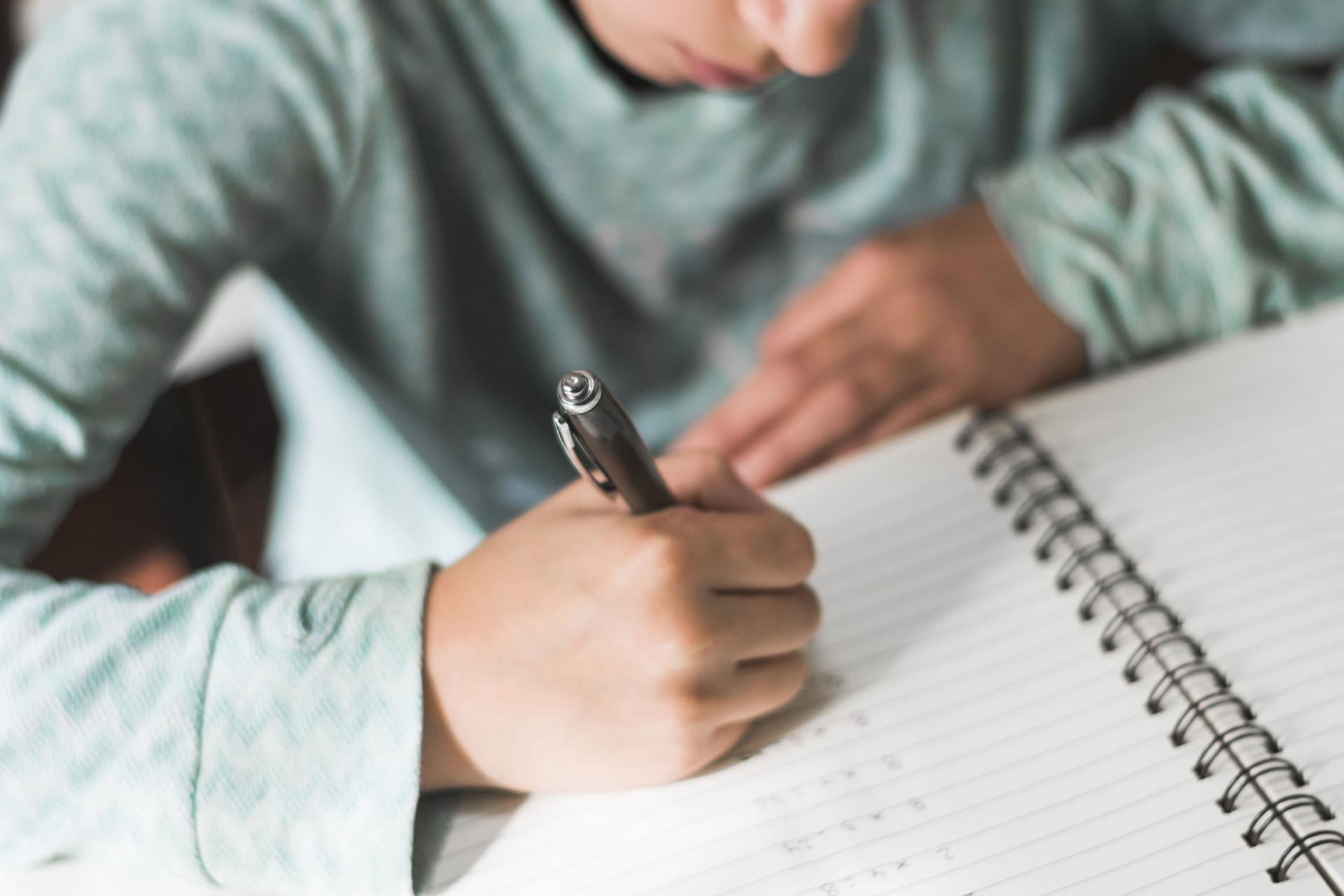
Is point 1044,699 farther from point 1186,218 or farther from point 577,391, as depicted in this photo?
point 1186,218

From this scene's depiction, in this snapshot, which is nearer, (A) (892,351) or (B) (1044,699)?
(B) (1044,699)

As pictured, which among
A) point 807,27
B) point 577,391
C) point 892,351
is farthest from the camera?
point 892,351

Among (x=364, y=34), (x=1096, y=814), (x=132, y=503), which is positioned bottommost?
(x=1096, y=814)

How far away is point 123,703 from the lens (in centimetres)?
41

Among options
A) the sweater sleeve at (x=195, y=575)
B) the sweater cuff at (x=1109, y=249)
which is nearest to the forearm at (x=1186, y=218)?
the sweater cuff at (x=1109, y=249)

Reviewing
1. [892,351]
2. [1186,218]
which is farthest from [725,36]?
[1186,218]

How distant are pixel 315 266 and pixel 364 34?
0.49 ft

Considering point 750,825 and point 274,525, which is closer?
point 750,825

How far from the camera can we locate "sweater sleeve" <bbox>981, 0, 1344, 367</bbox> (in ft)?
1.95

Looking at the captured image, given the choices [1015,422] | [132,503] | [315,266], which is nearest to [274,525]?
[132,503]

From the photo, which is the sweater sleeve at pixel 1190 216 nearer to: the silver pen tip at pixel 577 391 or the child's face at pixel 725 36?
the child's face at pixel 725 36

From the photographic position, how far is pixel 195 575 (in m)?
0.44

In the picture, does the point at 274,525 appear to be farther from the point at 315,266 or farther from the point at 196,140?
the point at 196,140

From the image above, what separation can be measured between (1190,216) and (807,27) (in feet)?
0.94
